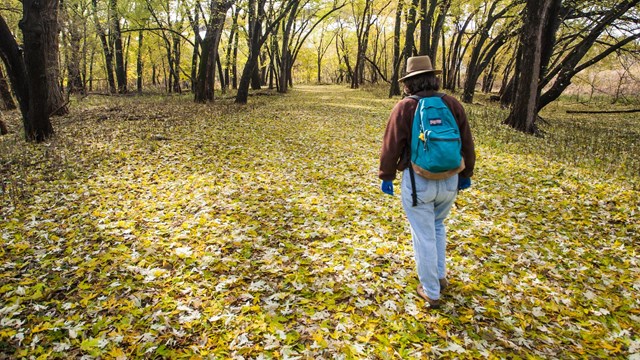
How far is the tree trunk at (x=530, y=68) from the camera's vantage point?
11.3 meters

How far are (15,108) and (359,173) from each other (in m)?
18.8

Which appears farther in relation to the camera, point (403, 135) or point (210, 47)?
point (210, 47)

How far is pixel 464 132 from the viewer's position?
135 inches

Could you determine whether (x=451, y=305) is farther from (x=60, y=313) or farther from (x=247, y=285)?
(x=60, y=313)

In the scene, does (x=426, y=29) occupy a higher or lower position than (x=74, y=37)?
higher

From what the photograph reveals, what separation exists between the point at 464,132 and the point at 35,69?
11.8 m

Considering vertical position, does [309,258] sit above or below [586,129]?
below

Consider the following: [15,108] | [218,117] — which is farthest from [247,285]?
[15,108]

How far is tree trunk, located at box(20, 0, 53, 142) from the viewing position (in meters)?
9.40

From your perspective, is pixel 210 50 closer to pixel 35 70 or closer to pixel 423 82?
pixel 35 70

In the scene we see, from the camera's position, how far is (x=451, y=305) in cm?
400

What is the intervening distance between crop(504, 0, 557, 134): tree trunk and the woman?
1055 cm

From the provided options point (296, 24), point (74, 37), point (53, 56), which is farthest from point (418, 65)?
point (296, 24)

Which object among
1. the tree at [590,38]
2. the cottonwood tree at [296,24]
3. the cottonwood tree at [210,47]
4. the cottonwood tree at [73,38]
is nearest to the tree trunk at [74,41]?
the cottonwood tree at [73,38]
